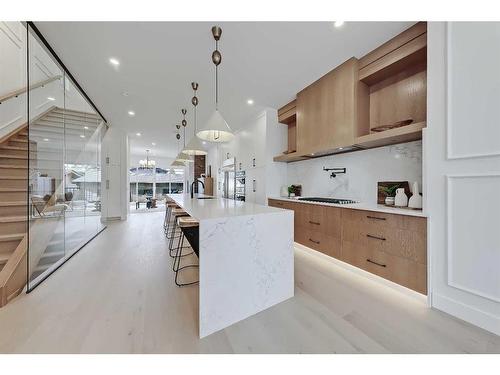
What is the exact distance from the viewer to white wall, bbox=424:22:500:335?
1338mm

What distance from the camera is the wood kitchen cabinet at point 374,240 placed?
171 centimetres

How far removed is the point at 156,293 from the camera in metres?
1.84

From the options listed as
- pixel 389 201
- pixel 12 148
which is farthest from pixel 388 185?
pixel 12 148

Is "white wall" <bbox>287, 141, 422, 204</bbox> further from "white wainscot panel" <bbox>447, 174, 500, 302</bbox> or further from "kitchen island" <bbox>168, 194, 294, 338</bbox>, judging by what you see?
"kitchen island" <bbox>168, 194, 294, 338</bbox>

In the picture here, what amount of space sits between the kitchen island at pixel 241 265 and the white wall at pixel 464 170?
3.96 feet

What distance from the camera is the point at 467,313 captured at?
145 centimetres

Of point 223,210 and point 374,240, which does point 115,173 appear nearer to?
point 223,210

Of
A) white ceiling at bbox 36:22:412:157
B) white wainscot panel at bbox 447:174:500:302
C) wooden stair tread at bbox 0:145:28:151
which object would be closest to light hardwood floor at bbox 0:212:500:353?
white wainscot panel at bbox 447:174:500:302

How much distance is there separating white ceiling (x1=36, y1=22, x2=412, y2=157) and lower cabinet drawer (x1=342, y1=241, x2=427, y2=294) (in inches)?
88.2
